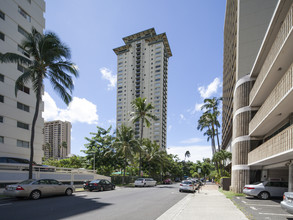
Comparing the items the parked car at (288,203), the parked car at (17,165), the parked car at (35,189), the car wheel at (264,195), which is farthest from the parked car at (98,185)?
the parked car at (288,203)

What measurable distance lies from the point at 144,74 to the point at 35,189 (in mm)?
103418

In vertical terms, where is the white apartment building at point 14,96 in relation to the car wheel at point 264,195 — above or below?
above

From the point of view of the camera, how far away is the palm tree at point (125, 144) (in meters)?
33.4

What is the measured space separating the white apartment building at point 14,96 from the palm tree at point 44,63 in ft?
24.4

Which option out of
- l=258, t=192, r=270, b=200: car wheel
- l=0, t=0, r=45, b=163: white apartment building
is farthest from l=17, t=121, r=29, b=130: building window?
l=258, t=192, r=270, b=200: car wheel

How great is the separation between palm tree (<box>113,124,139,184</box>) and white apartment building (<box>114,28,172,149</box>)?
68.1 metres

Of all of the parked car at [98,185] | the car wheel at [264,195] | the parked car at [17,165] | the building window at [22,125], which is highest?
the building window at [22,125]

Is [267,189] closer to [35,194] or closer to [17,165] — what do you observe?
[35,194]

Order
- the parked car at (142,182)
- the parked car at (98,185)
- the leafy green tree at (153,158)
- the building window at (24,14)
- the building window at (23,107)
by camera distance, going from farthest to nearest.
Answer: the leafy green tree at (153,158), the parked car at (142,182), the building window at (24,14), the building window at (23,107), the parked car at (98,185)

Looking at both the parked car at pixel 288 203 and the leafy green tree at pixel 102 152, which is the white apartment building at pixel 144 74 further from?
the parked car at pixel 288 203

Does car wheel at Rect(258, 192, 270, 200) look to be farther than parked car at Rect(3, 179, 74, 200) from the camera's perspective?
Yes

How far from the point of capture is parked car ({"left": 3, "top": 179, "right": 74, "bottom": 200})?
1202 cm

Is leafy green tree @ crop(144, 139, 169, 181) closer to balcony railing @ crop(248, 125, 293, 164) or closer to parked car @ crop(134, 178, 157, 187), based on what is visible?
parked car @ crop(134, 178, 157, 187)

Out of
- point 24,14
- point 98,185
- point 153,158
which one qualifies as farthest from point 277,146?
point 153,158
